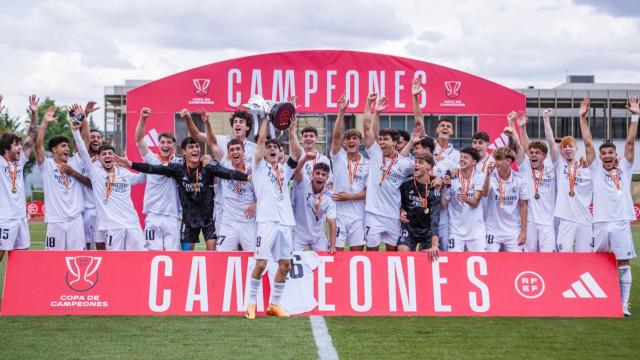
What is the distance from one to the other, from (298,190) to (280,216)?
1.05 meters

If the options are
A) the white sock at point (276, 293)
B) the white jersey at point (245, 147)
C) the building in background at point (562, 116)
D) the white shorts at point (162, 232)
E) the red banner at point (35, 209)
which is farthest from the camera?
the building in background at point (562, 116)

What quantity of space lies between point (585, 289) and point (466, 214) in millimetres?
1563

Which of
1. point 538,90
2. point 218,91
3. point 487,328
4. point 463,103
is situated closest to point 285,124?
point 487,328

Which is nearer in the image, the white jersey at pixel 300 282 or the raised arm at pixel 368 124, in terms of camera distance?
the white jersey at pixel 300 282

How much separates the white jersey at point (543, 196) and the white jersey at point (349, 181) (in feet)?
6.85

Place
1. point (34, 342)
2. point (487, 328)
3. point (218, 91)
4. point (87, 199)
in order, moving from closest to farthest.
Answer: point (34, 342) → point (487, 328) → point (87, 199) → point (218, 91)

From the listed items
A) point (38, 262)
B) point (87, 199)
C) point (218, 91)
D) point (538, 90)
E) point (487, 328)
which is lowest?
point (487, 328)

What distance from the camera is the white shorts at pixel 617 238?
28.6ft

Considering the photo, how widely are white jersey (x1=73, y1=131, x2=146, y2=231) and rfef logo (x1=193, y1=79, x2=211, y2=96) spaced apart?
3.66 meters

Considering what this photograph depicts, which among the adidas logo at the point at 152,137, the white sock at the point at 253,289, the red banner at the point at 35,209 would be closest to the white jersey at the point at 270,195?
the white sock at the point at 253,289

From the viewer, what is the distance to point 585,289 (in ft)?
28.5

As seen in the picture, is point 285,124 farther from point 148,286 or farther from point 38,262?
point 38,262

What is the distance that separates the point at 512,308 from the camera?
28.2 feet

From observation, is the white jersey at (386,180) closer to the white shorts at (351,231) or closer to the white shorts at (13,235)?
the white shorts at (351,231)
